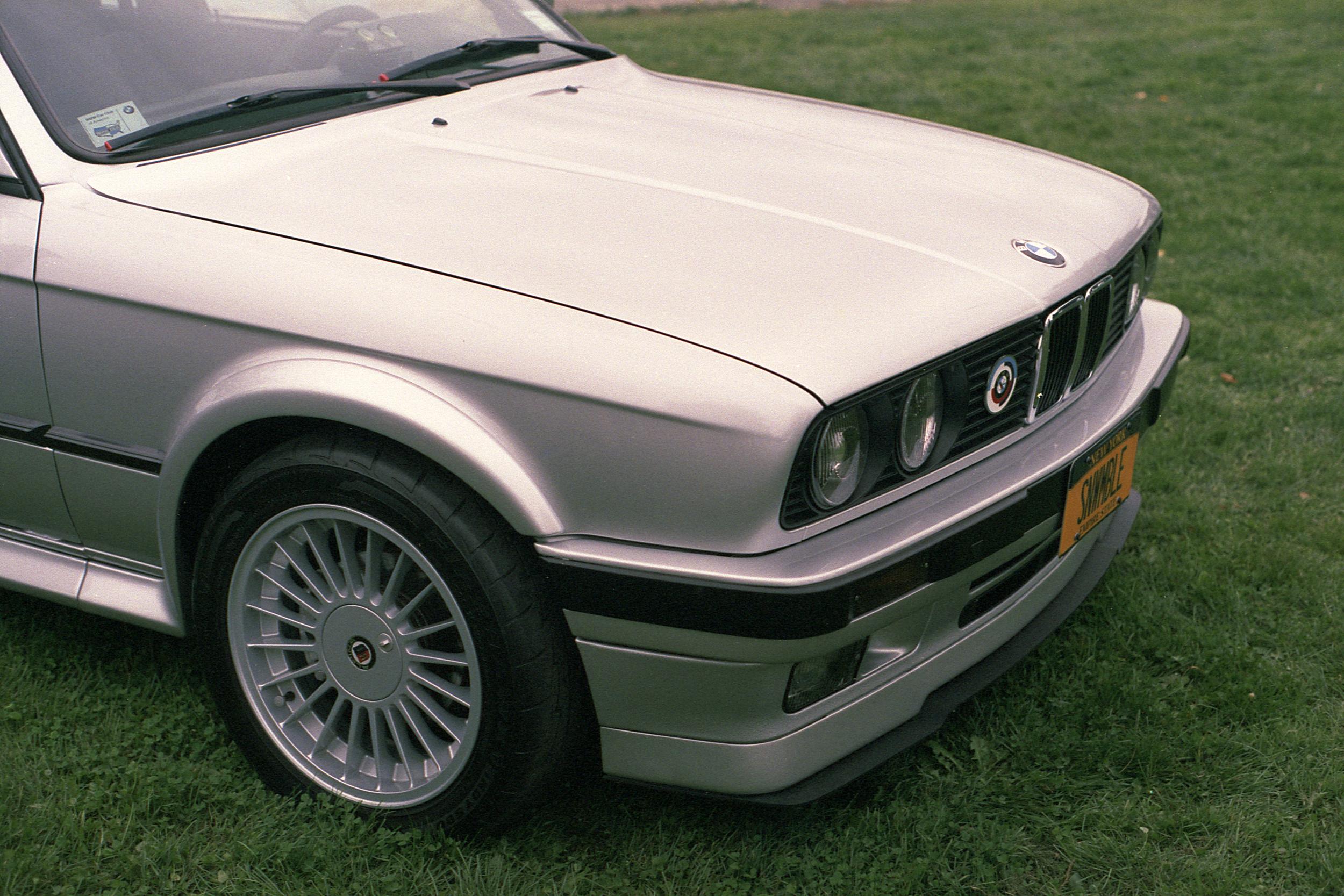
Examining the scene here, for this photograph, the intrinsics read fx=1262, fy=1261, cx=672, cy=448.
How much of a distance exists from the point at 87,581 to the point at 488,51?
5.14 ft

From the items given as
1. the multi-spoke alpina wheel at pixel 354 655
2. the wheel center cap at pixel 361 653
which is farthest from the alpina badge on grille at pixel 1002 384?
the wheel center cap at pixel 361 653

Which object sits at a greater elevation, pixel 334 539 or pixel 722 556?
pixel 722 556

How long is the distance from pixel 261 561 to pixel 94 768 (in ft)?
2.04

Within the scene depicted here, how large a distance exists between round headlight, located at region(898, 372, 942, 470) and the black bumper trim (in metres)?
0.52

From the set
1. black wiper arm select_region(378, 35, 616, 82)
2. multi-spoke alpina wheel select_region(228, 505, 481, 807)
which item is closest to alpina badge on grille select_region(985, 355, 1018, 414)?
multi-spoke alpina wheel select_region(228, 505, 481, 807)

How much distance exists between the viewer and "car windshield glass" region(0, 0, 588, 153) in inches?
97.3

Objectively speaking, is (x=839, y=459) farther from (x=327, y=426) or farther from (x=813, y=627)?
(x=327, y=426)

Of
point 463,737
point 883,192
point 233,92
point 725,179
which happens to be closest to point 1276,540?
point 883,192

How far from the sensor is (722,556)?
191 centimetres

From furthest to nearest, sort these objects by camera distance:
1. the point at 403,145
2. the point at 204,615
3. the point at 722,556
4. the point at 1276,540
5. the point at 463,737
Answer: the point at 1276,540 < the point at 403,145 < the point at 204,615 < the point at 463,737 < the point at 722,556

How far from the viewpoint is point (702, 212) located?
229 cm

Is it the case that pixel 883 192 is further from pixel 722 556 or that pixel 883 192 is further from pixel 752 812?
pixel 752 812

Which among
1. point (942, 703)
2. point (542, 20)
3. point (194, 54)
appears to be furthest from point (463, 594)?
point (542, 20)

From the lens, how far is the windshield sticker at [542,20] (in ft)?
11.4
